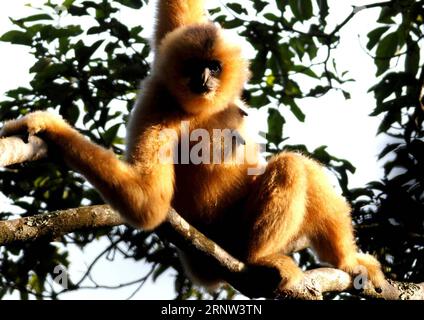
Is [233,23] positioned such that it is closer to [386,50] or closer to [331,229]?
[386,50]

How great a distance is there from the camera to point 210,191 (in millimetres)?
5188

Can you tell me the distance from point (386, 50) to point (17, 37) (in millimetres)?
3866

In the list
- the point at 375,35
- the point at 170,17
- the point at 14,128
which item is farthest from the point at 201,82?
the point at 375,35

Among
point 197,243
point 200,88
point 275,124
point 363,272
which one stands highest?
point 200,88

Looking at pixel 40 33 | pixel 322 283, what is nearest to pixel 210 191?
pixel 322 283

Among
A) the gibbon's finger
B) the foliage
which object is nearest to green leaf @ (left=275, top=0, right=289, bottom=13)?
the foliage

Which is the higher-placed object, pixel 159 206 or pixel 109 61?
pixel 109 61

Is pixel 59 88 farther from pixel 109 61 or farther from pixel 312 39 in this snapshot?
pixel 312 39

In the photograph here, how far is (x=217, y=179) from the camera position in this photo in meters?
5.20

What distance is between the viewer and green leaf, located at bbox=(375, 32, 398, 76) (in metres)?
6.93

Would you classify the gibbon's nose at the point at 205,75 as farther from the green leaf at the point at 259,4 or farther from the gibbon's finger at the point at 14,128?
the gibbon's finger at the point at 14,128

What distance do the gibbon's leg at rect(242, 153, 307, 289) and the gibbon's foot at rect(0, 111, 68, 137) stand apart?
5.65 ft

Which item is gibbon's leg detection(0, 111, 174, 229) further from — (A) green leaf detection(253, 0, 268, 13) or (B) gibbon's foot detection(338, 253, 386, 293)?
(A) green leaf detection(253, 0, 268, 13)

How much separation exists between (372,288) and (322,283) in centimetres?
58
